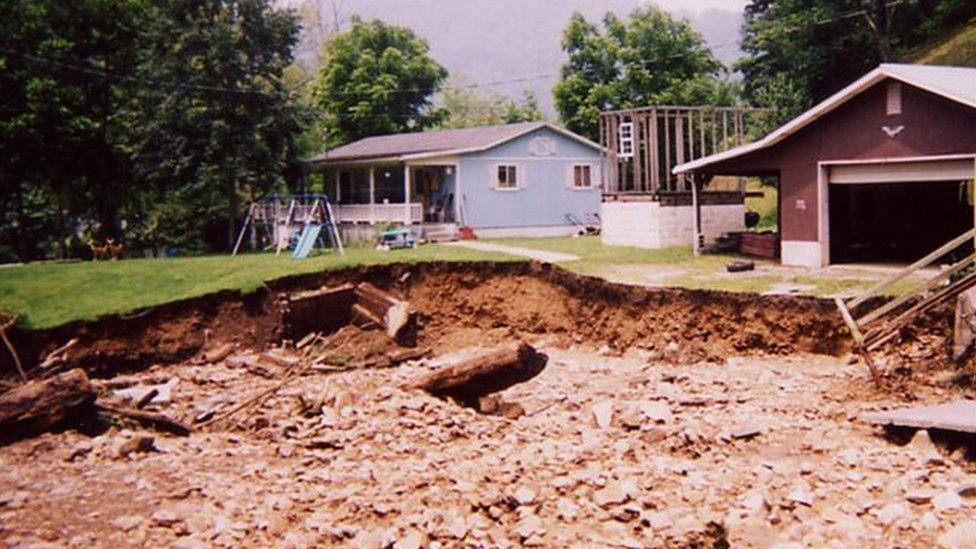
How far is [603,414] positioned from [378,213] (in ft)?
72.0

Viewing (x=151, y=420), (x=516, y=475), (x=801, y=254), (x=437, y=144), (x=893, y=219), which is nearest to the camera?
(x=516, y=475)

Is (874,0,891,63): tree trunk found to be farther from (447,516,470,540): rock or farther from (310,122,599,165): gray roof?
(447,516,470,540): rock

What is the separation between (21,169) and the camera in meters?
31.2

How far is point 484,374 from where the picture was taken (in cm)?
1477

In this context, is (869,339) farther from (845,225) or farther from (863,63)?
(863,63)

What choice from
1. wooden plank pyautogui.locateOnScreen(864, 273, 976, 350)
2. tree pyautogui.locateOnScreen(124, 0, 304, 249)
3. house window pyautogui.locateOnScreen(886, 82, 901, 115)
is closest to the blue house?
tree pyautogui.locateOnScreen(124, 0, 304, 249)

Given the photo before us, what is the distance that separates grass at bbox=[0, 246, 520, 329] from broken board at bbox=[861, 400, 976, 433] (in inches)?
457

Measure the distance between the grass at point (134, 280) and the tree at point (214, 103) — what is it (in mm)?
6408

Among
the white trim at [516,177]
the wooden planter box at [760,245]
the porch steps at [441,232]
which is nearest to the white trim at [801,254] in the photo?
the wooden planter box at [760,245]

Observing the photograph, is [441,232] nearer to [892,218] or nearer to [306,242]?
[306,242]

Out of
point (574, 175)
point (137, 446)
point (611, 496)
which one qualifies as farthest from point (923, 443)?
point (574, 175)

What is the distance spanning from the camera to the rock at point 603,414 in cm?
1433

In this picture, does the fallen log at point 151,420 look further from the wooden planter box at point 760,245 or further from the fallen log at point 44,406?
the wooden planter box at point 760,245

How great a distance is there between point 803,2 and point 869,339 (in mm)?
28910
